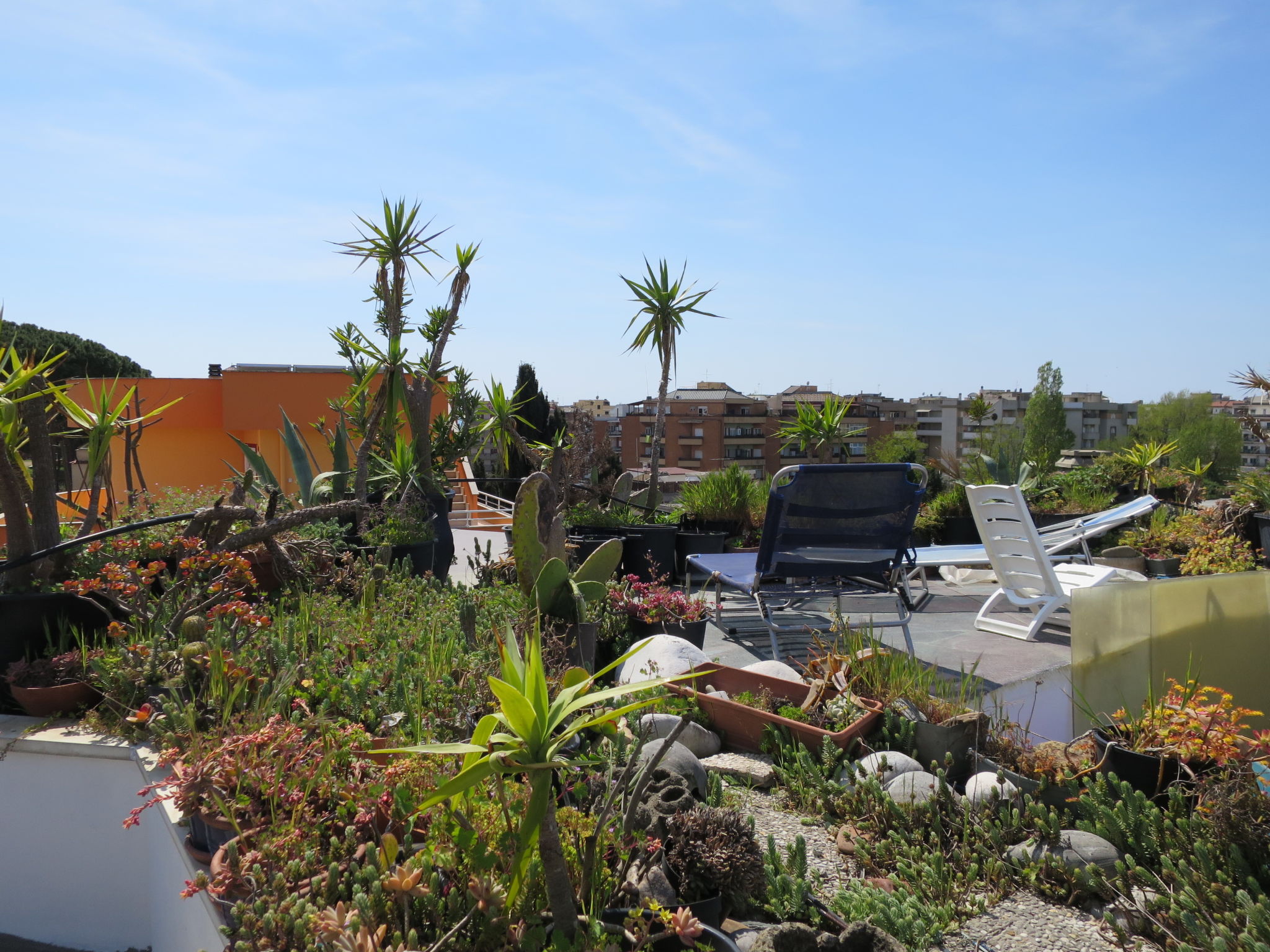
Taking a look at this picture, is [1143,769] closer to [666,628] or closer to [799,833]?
[799,833]

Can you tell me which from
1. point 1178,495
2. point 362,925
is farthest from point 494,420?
point 1178,495

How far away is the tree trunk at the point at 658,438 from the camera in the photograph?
708 cm

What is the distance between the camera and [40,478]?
3.17 metres

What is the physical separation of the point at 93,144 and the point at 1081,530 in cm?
725

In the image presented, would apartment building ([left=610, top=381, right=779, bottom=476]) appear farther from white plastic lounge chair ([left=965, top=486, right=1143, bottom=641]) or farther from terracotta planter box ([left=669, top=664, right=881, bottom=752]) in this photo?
terracotta planter box ([left=669, top=664, right=881, bottom=752])

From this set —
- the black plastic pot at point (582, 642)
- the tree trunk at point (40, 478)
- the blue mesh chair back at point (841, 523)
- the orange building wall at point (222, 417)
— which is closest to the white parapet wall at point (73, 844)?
the tree trunk at point (40, 478)

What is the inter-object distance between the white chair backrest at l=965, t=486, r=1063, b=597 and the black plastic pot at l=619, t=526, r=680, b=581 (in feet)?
7.20

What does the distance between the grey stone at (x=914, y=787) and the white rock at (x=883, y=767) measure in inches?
1.7

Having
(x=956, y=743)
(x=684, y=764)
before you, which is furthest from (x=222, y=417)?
(x=956, y=743)

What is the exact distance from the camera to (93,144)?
454 centimetres

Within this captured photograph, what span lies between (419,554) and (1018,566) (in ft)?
12.4

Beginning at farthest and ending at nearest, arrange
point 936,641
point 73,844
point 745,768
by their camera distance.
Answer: point 936,641, point 745,768, point 73,844

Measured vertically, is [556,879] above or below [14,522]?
below

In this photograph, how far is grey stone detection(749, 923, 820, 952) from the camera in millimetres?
1496
